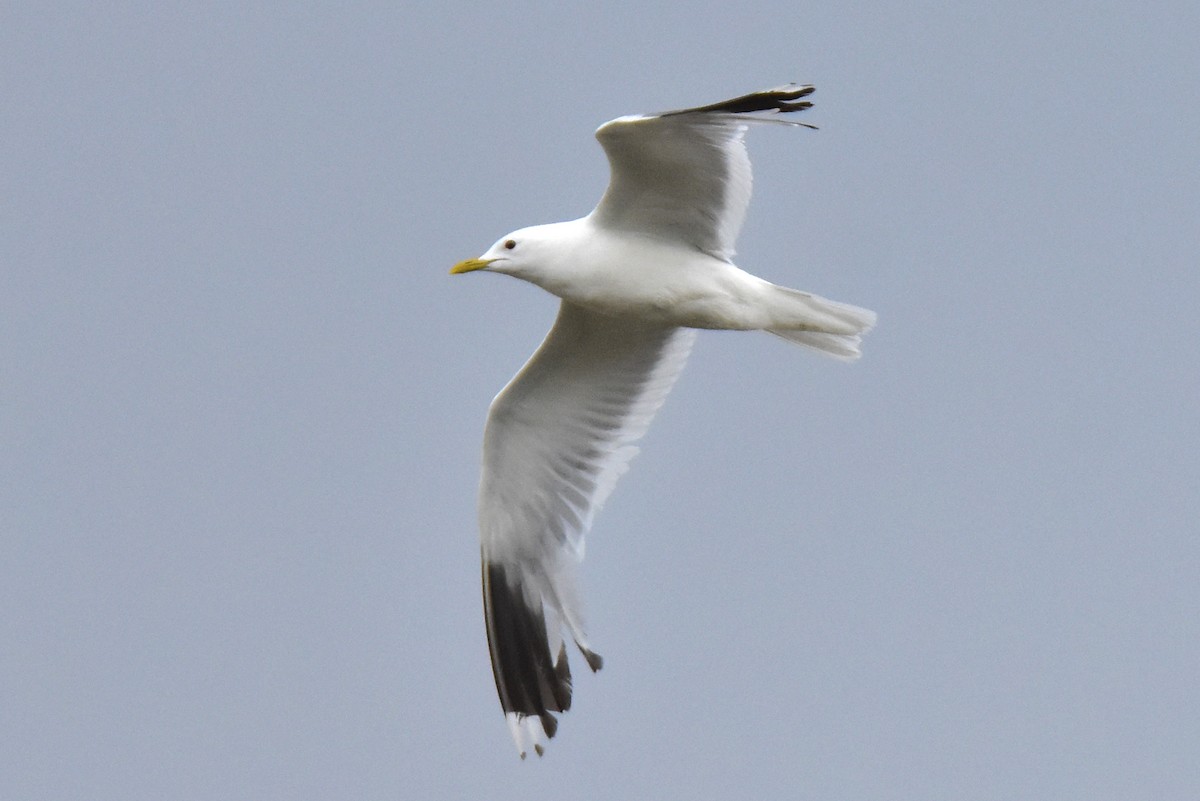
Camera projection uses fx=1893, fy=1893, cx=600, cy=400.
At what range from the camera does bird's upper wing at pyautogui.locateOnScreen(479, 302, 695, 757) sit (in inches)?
425

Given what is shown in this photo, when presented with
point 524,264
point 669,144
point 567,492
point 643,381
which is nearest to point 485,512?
point 567,492

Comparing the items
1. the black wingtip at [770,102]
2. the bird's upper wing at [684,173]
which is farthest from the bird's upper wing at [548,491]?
the black wingtip at [770,102]

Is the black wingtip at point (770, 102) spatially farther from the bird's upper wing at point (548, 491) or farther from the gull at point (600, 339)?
the bird's upper wing at point (548, 491)

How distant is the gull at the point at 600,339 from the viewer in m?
9.51

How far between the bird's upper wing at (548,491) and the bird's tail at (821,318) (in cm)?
116

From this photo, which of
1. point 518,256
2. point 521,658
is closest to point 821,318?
point 518,256

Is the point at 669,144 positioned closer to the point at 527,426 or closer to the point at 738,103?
the point at 738,103

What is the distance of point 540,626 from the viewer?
11.0 meters

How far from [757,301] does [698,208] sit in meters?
0.56

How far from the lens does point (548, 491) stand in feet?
36.1

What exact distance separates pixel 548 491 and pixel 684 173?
2.35 metres

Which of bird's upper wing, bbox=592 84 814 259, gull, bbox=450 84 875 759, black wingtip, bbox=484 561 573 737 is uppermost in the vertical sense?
bird's upper wing, bbox=592 84 814 259

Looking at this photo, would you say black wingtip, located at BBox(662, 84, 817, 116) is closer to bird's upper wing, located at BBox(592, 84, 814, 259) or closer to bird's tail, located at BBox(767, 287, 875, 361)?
bird's upper wing, located at BBox(592, 84, 814, 259)

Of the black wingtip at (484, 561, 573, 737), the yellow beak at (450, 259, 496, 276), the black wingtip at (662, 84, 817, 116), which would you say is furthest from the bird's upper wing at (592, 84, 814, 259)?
the black wingtip at (484, 561, 573, 737)
